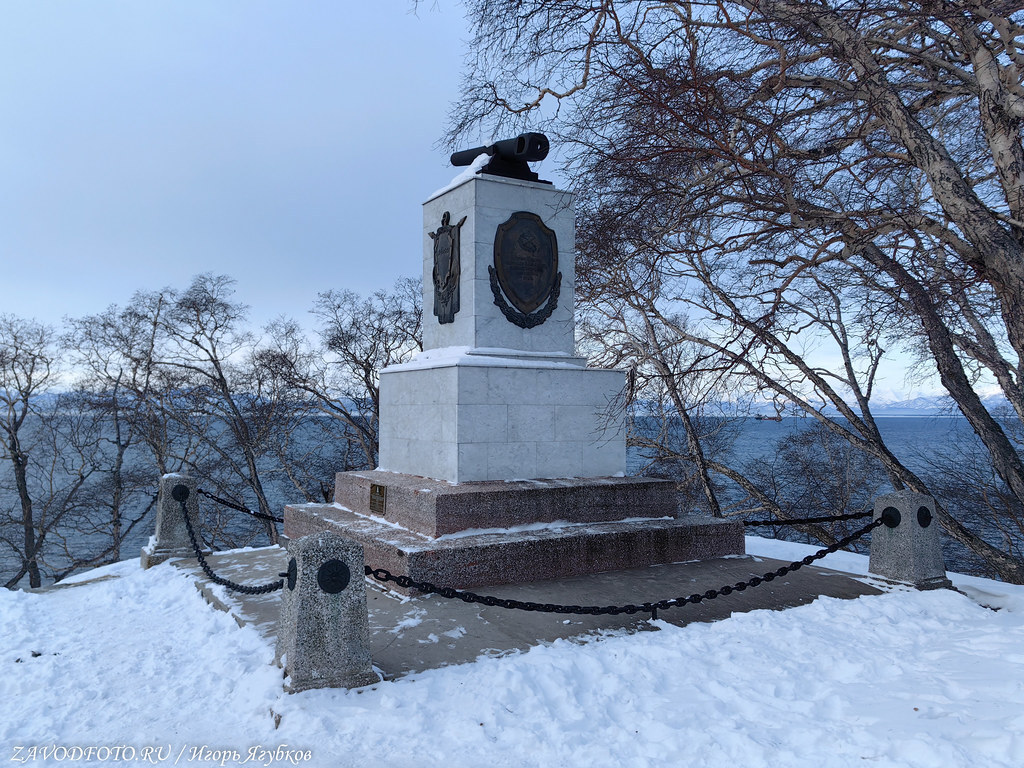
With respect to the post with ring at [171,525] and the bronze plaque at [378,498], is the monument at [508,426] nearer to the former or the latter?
the bronze plaque at [378,498]

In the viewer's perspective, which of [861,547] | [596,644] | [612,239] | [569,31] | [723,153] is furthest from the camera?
[861,547]

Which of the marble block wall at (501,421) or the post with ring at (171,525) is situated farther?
the post with ring at (171,525)

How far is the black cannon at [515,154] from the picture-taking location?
8453 millimetres

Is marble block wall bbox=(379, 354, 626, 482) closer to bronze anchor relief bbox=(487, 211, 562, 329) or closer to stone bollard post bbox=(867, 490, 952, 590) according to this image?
bronze anchor relief bbox=(487, 211, 562, 329)

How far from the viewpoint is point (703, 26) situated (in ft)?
21.9

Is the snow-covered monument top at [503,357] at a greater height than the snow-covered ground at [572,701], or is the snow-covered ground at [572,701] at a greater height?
the snow-covered monument top at [503,357]

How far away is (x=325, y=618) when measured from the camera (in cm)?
420

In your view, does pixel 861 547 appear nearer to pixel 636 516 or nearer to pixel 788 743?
pixel 636 516

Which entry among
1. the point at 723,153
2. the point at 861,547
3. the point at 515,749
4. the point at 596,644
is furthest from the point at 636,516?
the point at 861,547

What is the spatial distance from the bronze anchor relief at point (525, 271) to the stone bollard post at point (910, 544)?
14.9 feet

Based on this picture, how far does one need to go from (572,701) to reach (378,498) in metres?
4.63

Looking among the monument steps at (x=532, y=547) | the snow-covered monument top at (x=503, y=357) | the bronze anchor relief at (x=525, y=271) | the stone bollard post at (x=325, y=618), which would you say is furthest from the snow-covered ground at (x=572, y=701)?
the bronze anchor relief at (x=525, y=271)

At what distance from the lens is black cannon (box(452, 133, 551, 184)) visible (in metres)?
8.45

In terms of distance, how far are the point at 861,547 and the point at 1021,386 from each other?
54.1 feet
